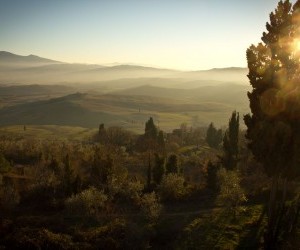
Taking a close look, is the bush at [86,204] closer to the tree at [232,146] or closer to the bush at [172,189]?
the bush at [172,189]

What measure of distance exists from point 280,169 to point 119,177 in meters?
28.4

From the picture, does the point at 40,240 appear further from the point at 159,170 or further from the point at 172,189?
the point at 159,170

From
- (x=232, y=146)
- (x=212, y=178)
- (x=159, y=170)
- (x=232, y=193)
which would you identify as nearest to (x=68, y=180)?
(x=159, y=170)

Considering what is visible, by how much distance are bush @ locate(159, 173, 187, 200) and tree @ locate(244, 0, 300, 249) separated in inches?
750

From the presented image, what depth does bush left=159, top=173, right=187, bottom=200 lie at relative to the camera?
180 ft

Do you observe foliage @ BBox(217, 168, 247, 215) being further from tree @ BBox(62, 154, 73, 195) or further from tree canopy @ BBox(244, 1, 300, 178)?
tree @ BBox(62, 154, 73, 195)

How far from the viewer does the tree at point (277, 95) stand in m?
34.9

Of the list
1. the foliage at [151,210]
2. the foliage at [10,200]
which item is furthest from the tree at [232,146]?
the foliage at [10,200]

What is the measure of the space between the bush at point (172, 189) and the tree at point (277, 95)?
62.5ft

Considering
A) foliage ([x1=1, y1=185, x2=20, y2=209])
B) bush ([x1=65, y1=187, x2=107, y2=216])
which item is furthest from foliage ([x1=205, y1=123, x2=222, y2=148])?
foliage ([x1=1, y1=185, x2=20, y2=209])

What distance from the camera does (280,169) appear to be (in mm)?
36406

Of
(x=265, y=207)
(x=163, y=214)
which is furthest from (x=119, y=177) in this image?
(x=265, y=207)

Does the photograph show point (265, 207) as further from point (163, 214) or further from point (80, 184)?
point (80, 184)

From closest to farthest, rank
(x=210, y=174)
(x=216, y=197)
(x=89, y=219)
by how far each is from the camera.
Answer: (x=89, y=219), (x=216, y=197), (x=210, y=174)
